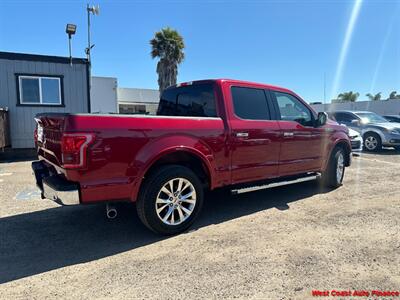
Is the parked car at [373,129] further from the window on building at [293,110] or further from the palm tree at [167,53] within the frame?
the palm tree at [167,53]

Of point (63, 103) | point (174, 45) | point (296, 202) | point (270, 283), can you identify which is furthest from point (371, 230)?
point (174, 45)

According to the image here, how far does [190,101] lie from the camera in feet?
15.7

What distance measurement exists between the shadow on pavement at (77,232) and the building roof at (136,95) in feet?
101

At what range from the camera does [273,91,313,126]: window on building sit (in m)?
5.18

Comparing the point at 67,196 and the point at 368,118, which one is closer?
the point at 67,196

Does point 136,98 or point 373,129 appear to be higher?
point 136,98

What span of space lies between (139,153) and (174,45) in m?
20.2

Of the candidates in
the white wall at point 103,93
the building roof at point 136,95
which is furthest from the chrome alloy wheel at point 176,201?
the building roof at point 136,95

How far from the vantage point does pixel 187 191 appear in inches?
156

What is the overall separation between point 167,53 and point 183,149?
19777 mm

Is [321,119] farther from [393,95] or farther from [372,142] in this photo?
[393,95]

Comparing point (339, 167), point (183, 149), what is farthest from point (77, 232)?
point (339, 167)

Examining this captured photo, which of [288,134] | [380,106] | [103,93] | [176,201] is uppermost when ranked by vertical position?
[103,93]

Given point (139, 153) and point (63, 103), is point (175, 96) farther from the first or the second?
point (63, 103)
